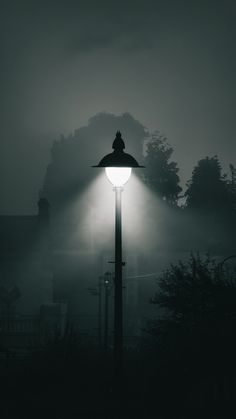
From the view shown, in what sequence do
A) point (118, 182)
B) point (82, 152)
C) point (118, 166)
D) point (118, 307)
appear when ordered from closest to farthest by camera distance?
point (118, 166) → point (118, 182) → point (118, 307) → point (82, 152)

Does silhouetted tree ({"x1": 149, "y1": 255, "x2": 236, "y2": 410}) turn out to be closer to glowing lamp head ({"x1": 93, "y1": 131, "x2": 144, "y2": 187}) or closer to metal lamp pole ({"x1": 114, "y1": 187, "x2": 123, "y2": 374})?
metal lamp pole ({"x1": 114, "y1": 187, "x2": 123, "y2": 374})

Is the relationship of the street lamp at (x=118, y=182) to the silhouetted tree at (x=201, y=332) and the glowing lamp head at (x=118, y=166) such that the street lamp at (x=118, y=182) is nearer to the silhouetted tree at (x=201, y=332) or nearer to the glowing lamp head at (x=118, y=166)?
the glowing lamp head at (x=118, y=166)

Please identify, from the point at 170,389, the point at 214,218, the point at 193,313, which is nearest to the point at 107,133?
the point at 214,218

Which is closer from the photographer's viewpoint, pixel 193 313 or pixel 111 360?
pixel 111 360

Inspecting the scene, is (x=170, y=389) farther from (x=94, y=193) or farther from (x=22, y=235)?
(x=94, y=193)

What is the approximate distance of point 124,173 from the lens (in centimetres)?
1203

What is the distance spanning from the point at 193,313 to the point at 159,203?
170 feet

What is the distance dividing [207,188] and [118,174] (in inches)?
2574

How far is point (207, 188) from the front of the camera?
252 ft

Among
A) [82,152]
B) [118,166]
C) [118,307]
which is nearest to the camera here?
[118,166]

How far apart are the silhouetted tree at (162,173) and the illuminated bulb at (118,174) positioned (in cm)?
6688

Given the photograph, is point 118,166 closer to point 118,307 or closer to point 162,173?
point 118,307

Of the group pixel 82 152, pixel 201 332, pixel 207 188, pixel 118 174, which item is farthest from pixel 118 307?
pixel 82 152

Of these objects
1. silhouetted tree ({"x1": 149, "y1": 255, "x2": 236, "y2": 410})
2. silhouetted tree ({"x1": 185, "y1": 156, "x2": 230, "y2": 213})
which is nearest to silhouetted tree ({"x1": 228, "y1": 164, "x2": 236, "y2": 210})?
silhouetted tree ({"x1": 185, "y1": 156, "x2": 230, "y2": 213})
